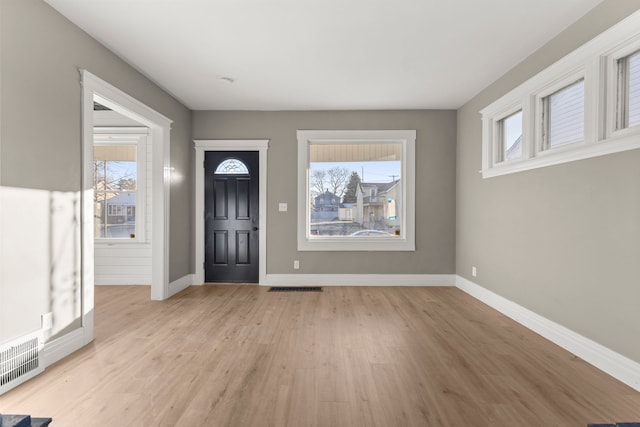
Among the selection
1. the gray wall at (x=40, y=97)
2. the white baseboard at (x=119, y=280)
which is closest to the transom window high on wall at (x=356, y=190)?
the white baseboard at (x=119, y=280)

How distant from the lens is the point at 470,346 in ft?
9.23

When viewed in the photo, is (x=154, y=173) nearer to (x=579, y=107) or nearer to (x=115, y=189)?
(x=115, y=189)

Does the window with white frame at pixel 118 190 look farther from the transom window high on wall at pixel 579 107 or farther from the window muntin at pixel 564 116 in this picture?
the window muntin at pixel 564 116

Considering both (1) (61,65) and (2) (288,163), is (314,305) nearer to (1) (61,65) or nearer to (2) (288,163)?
(2) (288,163)

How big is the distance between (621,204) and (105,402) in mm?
3758

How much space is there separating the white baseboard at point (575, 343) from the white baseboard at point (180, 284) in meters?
4.27

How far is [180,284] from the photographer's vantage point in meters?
4.75

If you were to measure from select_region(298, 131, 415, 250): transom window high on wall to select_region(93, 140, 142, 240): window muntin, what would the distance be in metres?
2.85

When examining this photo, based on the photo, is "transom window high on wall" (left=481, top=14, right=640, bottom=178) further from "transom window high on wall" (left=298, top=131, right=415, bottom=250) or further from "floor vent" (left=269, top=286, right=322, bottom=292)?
"floor vent" (left=269, top=286, right=322, bottom=292)

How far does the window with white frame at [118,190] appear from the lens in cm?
513

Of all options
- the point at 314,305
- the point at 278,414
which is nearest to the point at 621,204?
the point at 278,414

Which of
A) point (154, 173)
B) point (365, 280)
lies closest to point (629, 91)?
point (365, 280)

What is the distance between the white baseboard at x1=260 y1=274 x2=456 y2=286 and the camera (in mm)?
5055

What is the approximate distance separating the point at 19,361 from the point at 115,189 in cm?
352
